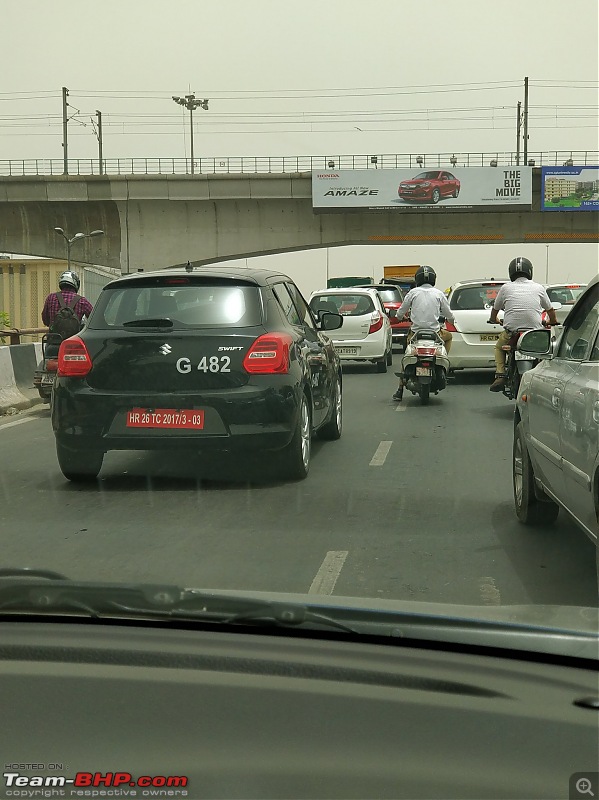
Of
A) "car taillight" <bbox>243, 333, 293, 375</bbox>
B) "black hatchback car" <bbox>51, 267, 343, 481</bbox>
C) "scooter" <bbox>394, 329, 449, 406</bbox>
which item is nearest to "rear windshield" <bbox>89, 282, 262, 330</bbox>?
"black hatchback car" <bbox>51, 267, 343, 481</bbox>

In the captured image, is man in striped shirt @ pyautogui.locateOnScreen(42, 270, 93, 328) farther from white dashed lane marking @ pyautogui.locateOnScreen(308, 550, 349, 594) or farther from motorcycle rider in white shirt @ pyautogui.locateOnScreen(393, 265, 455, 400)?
white dashed lane marking @ pyautogui.locateOnScreen(308, 550, 349, 594)

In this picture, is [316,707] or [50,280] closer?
[316,707]

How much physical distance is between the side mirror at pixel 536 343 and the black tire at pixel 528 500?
0.51 m

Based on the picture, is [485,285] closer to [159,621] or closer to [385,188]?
[159,621]

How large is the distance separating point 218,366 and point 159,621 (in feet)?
18.9

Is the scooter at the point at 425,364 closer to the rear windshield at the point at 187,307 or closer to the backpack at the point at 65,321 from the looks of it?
the backpack at the point at 65,321

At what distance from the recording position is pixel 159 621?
2730 millimetres

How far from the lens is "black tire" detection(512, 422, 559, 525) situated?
6.79 m

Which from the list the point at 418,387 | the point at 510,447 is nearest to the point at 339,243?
the point at 418,387

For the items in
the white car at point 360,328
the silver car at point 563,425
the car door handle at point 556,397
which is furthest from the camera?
the white car at point 360,328

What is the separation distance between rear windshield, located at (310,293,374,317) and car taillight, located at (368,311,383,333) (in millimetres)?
158

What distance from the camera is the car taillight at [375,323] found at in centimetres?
2238

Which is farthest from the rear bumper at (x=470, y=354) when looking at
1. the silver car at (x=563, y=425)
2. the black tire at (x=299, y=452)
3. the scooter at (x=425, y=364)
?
the silver car at (x=563, y=425)

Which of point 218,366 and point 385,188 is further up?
point 385,188
